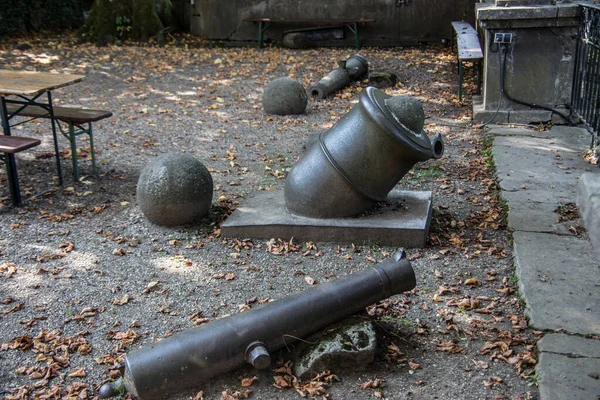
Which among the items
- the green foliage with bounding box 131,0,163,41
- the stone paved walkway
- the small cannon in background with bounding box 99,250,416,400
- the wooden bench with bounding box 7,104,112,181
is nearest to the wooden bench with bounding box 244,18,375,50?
the green foliage with bounding box 131,0,163,41

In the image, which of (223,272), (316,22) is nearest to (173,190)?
(223,272)

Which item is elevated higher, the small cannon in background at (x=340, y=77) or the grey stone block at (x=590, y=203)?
the small cannon in background at (x=340, y=77)

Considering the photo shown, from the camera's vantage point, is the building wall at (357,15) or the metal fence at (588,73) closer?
the metal fence at (588,73)

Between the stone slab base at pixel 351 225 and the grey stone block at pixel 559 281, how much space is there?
2.77ft

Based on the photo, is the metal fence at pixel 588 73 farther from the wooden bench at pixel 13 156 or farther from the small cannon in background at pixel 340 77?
the wooden bench at pixel 13 156

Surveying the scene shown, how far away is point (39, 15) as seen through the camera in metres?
17.7

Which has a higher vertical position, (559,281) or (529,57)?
(529,57)

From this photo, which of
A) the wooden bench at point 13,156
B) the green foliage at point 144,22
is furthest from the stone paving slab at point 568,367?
the green foliage at point 144,22

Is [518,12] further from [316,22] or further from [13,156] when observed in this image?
[316,22]

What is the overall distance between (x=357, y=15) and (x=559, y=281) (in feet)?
40.3

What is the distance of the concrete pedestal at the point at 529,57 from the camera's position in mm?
8273

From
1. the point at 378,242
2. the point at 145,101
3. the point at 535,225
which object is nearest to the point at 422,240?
the point at 378,242

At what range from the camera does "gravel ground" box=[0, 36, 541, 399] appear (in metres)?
3.76

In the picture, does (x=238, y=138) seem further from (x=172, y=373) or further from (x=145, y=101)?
(x=172, y=373)
